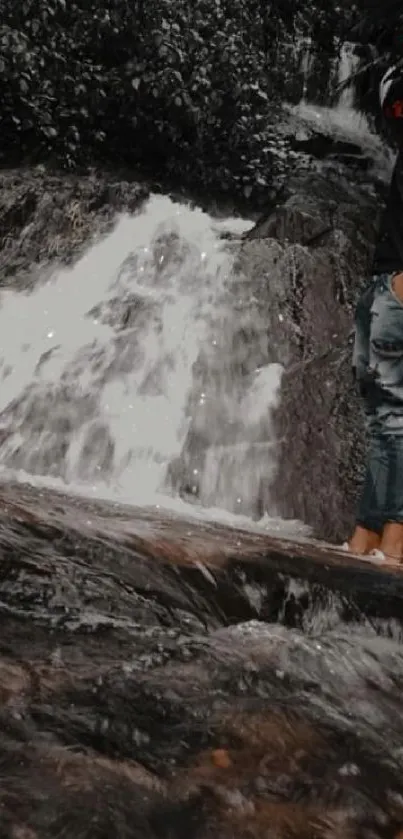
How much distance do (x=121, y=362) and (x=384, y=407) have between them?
3284mm

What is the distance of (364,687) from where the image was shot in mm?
2326

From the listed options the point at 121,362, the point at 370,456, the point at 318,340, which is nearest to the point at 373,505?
the point at 370,456

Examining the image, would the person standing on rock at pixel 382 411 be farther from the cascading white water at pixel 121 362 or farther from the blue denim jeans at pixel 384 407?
the cascading white water at pixel 121 362

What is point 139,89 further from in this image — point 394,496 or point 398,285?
point 394,496

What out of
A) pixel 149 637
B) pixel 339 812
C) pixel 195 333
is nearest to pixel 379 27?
pixel 195 333

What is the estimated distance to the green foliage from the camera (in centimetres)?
866

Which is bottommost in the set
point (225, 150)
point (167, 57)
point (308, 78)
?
point (225, 150)

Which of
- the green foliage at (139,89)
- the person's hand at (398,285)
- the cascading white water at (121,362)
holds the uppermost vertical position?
the green foliage at (139,89)

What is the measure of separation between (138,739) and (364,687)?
0.78m

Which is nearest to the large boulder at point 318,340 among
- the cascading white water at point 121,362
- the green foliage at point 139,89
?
the cascading white water at point 121,362

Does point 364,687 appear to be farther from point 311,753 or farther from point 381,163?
point 381,163

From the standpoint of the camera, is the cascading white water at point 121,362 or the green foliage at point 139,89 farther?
the green foliage at point 139,89

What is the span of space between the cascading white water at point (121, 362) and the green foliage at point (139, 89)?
1511mm

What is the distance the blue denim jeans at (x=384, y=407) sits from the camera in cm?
391
